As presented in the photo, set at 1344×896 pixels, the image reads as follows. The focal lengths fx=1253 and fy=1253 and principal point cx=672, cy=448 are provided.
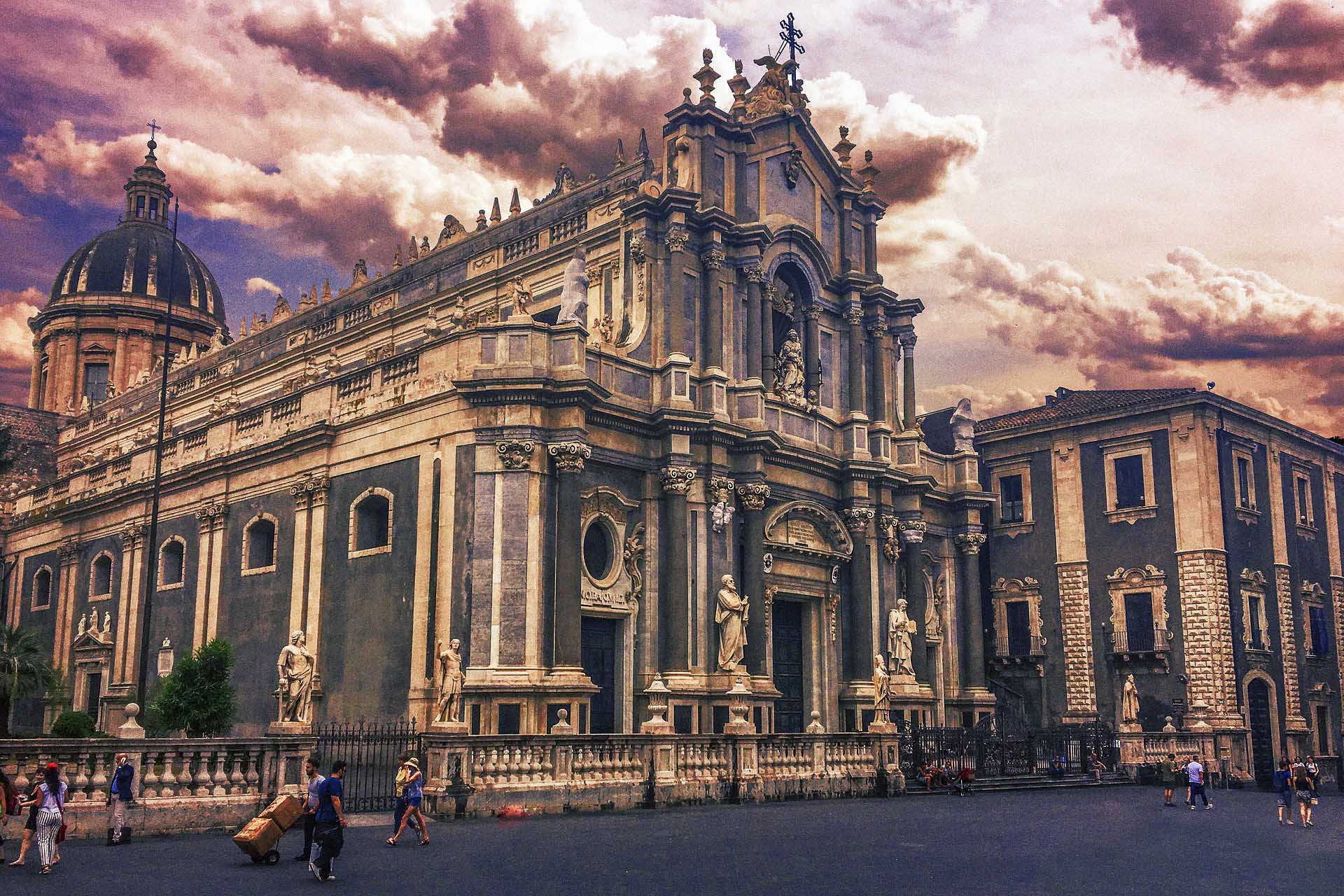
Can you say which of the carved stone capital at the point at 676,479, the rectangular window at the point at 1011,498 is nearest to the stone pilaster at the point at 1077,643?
the rectangular window at the point at 1011,498

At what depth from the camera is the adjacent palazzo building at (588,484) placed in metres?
29.4

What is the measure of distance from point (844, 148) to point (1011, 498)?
16098mm

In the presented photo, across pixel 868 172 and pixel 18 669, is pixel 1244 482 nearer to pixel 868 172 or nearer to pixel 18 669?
pixel 868 172

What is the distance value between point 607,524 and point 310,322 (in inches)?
834

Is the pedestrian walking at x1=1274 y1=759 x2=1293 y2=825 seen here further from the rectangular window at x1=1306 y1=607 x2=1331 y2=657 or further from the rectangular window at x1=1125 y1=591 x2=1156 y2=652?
the rectangular window at x1=1306 y1=607 x2=1331 y2=657

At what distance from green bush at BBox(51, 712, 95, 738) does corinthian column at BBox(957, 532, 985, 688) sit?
27.2m

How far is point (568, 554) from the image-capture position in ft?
96.3

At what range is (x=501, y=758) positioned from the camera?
23.4 meters

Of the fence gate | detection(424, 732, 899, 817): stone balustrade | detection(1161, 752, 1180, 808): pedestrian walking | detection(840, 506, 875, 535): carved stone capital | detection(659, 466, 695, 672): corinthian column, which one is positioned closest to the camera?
detection(424, 732, 899, 817): stone balustrade

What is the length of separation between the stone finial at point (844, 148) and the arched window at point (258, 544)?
2191 centimetres

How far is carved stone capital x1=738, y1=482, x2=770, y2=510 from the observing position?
113 feet

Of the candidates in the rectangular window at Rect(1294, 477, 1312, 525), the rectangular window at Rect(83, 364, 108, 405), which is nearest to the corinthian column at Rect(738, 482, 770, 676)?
the rectangular window at Rect(1294, 477, 1312, 525)

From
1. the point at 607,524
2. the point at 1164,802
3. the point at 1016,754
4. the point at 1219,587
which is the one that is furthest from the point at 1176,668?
the point at 607,524

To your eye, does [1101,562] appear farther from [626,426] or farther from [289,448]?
[289,448]
